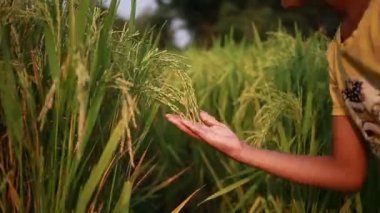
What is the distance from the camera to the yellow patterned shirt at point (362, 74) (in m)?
1.06

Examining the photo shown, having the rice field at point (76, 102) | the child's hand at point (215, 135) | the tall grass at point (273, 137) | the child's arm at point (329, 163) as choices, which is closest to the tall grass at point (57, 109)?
the rice field at point (76, 102)

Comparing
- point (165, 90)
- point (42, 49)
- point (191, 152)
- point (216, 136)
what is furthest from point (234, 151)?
point (191, 152)

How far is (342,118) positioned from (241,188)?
44 cm

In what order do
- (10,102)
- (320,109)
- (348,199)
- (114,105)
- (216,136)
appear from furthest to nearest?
(320,109)
(348,199)
(216,136)
(114,105)
(10,102)

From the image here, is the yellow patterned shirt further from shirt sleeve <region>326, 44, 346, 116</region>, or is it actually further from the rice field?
the rice field

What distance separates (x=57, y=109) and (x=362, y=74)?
46cm

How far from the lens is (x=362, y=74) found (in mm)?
1097

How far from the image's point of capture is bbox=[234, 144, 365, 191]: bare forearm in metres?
1.17

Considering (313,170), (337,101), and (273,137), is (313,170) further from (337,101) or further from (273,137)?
(273,137)

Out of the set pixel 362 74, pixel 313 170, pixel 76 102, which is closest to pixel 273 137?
pixel 313 170

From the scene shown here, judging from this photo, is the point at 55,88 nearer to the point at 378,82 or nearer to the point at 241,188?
the point at 378,82

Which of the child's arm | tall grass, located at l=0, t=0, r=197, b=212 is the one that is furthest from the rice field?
the child's arm

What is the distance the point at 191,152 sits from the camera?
190 cm

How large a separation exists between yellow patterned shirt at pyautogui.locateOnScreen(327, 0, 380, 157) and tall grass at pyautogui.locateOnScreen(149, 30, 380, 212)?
27 centimetres
